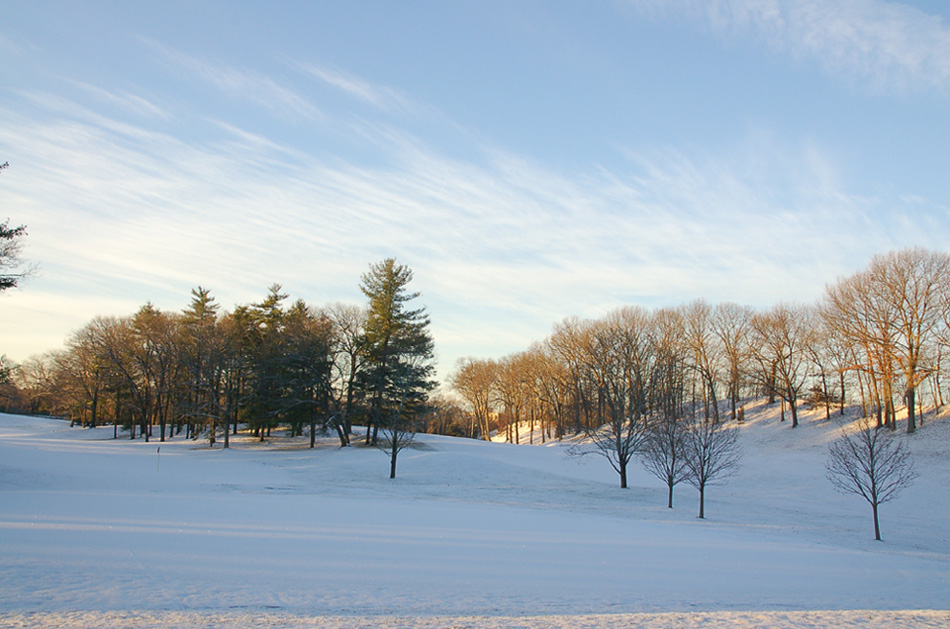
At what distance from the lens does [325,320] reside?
4631 centimetres

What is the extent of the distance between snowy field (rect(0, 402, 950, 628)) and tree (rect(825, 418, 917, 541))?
936mm

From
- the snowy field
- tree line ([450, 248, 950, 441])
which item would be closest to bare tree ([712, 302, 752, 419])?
tree line ([450, 248, 950, 441])

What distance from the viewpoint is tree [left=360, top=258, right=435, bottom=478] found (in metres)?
42.0

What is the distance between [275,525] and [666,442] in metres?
17.6

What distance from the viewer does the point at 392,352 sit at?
43562 millimetres

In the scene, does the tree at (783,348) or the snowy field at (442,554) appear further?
the tree at (783,348)

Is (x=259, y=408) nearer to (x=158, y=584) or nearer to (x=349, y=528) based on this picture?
(x=349, y=528)

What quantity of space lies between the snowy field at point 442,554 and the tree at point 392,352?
45.9 ft

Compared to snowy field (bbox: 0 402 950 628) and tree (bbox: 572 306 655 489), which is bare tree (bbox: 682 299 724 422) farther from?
snowy field (bbox: 0 402 950 628)

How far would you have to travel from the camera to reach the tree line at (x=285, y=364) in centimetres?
4247

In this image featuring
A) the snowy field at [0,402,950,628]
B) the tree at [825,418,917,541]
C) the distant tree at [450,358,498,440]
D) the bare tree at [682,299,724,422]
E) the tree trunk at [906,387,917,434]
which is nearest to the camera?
the snowy field at [0,402,950,628]

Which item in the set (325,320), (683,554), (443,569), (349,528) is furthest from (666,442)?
(325,320)

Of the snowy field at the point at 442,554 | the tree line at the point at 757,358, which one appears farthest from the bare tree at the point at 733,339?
the snowy field at the point at 442,554

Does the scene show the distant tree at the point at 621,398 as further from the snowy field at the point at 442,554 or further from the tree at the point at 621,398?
the snowy field at the point at 442,554
